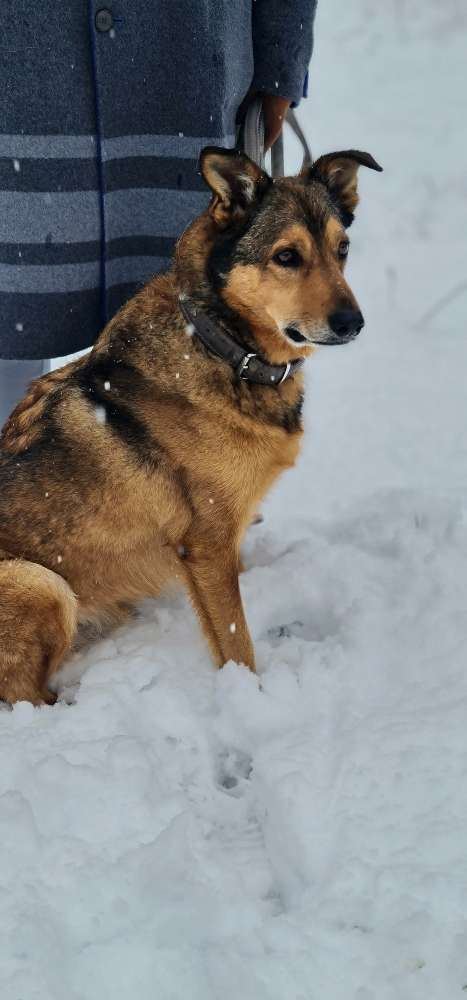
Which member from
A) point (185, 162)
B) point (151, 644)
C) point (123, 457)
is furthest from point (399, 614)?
point (185, 162)

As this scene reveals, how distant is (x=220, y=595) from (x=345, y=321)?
100 centimetres

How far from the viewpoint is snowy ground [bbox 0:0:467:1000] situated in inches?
68.9

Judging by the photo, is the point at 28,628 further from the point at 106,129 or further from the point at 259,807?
the point at 106,129

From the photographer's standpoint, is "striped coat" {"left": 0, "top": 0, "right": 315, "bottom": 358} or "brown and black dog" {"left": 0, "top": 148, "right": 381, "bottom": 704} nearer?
"brown and black dog" {"left": 0, "top": 148, "right": 381, "bottom": 704}

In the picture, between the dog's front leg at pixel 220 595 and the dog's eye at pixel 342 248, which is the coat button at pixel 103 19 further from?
the dog's front leg at pixel 220 595

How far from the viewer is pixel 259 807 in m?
2.23

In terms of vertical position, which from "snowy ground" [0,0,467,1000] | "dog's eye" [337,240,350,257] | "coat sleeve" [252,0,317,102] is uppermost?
"coat sleeve" [252,0,317,102]

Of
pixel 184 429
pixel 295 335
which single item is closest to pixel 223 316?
pixel 295 335

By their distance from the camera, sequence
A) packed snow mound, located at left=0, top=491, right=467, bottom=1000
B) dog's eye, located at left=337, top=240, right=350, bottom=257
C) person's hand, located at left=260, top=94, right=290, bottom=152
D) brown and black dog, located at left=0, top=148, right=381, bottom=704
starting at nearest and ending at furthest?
1. packed snow mound, located at left=0, top=491, right=467, bottom=1000
2. brown and black dog, located at left=0, top=148, right=381, bottom=704
3. dog's eye, located at left=337, top=240, right=350, bottom=257
4. person's hand, located at left=260, top=94, right=290, bottom=152

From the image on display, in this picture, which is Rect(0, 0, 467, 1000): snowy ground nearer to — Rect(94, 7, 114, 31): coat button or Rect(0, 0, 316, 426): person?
Rect(0, 0, 316, 426): person

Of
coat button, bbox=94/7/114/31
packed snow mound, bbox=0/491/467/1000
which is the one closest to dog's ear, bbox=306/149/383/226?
coat button, bbox=94/7/114/31

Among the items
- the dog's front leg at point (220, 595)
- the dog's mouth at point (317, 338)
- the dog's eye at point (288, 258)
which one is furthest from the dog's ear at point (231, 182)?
the dog's front leg at point (220, 595)

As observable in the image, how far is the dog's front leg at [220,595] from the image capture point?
9.30 feet

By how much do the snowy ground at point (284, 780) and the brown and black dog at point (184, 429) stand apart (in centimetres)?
27
